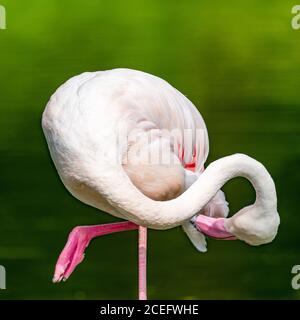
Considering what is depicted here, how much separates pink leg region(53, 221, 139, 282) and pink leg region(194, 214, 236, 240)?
0.45 meters

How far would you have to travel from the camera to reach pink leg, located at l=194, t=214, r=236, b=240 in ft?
16.9

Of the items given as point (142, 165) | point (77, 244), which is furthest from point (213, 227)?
point (77, 244)

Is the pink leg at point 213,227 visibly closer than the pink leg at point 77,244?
Yes

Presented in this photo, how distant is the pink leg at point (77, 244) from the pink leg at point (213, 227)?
17.8 inches

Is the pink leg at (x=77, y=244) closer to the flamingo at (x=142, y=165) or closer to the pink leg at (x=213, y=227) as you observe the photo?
the flamingo at (x=142, y=165)

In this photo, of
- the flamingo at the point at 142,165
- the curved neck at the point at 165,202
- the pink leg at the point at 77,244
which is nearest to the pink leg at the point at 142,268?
the flamingo at the point at 142,165

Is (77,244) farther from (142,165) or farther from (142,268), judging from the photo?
(142,165)

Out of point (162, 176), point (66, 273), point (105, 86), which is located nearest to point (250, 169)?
point (162, 176)

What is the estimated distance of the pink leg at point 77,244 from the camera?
5387mm

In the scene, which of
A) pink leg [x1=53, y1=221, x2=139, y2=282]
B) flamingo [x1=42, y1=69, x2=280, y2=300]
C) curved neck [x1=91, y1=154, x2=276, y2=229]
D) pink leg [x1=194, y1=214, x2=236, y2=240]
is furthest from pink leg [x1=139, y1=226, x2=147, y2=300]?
curved neck [x1=91, y1=154, x2=276, y2=229]

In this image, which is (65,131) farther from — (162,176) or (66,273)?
(66,273)

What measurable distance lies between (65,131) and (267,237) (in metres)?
1.10

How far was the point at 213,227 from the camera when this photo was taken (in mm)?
5223

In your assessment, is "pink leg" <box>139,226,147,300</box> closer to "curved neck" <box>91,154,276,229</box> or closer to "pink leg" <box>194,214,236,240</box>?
"pink leg" <box>194,214,236,240</box>
